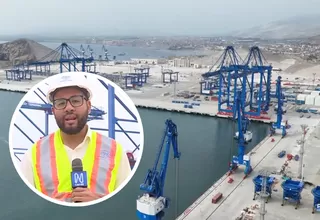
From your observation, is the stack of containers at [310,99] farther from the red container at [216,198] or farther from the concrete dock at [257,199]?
the red container at [216,198]

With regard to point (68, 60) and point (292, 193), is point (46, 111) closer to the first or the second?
point (292, 193)

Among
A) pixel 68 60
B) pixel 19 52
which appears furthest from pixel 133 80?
pixel 19 52

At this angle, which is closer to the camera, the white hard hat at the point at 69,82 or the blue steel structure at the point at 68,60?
the white hard hat at the point at 69,82

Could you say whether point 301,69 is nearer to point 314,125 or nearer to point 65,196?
point 314,125

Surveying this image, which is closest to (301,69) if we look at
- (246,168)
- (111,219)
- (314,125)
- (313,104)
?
(313,104)

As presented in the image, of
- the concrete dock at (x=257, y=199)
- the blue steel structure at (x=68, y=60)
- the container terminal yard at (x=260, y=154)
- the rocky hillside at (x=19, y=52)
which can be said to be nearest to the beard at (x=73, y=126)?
the container terminal yard at (x=260, y=154)

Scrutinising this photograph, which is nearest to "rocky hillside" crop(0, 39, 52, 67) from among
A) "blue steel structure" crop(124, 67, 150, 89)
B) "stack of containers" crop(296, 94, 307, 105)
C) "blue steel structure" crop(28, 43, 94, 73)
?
"blue steel structure" crop(28, 43, 94, 73)
